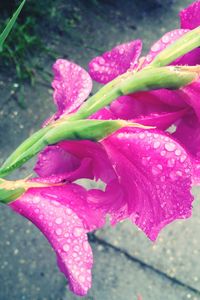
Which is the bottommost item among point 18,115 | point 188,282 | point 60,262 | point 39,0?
point 188,282

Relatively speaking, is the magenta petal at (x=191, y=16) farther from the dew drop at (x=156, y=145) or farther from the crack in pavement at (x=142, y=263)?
the crack in pavement at (x=142, y=263)

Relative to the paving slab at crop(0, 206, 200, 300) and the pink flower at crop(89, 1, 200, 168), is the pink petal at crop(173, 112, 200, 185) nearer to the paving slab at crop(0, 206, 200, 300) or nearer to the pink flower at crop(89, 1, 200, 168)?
the pink flower at crop(89, 1, 200, 168)

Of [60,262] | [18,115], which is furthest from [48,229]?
[18,115]

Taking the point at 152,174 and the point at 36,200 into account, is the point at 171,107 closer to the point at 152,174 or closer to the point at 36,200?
the point at 152,174

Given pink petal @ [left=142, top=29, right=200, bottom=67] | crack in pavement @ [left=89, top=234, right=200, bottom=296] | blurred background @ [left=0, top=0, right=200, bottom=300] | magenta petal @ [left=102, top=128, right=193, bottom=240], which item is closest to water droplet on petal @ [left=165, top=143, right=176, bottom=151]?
magenta petal @ [left=102, top=128, right=193, bottom=240]

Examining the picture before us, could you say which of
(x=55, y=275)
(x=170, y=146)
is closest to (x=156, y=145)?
(x=170, y=146)

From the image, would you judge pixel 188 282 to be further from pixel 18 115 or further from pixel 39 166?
pixel 39 166
